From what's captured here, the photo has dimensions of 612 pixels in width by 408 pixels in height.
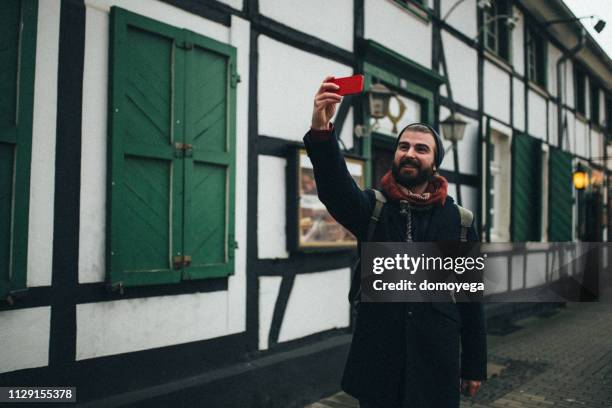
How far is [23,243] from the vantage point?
279 centimetres

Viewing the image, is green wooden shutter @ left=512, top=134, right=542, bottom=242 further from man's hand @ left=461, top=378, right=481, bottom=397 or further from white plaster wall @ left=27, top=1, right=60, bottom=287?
white plaster wall @ left=27, top=1, right=60, bottom=287

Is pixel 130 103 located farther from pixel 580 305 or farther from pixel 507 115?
pixel 580 305

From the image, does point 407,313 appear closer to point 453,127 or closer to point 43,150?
point 43,150

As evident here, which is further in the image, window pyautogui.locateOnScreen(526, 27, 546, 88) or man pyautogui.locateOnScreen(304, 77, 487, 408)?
window pyautogui.locateOnScreen(526, 27, 546, 88)

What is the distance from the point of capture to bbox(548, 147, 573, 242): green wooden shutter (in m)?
10.7

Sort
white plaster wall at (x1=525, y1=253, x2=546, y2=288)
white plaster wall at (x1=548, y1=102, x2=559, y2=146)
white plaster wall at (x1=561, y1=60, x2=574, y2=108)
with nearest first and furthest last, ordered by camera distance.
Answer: white plaster wall at (x1=525, y1=253, x2=546, y2=288)
white plaster wall at (x1=548, y1=102, x2=559, y2=146)
white plaster wall at (x1=561, y1=60, x2=574, y2=108)

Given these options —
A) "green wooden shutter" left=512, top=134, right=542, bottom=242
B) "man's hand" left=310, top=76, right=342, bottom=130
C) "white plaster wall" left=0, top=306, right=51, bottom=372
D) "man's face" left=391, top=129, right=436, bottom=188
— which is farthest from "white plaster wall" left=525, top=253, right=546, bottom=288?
"man's hand" left=310, top=76, right=342, bottom=130

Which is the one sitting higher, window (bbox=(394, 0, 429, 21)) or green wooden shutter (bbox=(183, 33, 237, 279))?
window (bbox=(394, 0, 429, 21))

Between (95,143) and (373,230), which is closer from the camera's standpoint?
Result: (373,230)

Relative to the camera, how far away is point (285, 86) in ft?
15.2

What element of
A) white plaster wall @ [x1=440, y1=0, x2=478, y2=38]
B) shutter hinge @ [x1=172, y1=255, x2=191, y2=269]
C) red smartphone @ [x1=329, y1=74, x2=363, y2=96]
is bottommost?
shutter hinge @ [x1=172, y1=255, x2=191, y2=269]

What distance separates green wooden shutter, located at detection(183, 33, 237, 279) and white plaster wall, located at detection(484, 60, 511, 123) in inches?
226

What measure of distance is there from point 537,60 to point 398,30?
6240 mm

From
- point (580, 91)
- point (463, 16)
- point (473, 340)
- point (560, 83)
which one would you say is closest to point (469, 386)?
point (473, 340)
